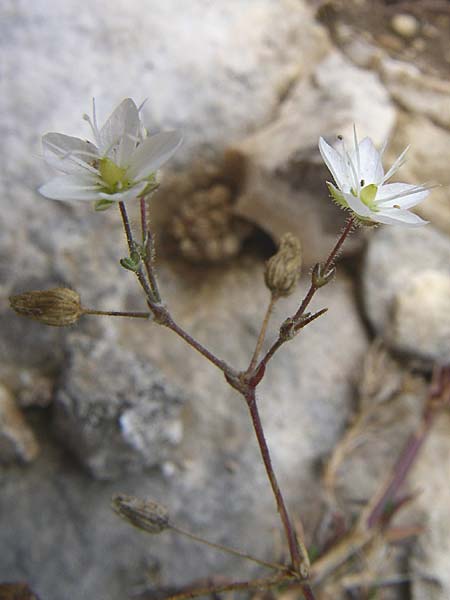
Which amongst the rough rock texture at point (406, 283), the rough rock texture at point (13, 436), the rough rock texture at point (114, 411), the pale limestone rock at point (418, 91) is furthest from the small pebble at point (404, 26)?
the rough rock texture at point (13, 436)

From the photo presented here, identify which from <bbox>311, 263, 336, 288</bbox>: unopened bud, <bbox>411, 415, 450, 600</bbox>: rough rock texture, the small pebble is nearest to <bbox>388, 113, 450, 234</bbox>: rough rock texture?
the small pebble

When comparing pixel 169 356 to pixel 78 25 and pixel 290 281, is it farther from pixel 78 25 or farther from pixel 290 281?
pixel 78 25

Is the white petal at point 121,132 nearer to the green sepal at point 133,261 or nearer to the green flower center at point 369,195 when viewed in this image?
the green sepal at point 133,261

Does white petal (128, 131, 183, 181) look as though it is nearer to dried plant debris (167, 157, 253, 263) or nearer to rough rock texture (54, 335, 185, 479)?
rough rock texture (54, 335, 185, 479)

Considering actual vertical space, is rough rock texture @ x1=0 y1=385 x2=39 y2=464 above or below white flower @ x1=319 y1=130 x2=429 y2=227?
below

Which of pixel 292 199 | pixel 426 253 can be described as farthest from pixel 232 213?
pixel 426 253

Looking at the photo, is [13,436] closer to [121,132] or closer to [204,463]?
[204,463]
